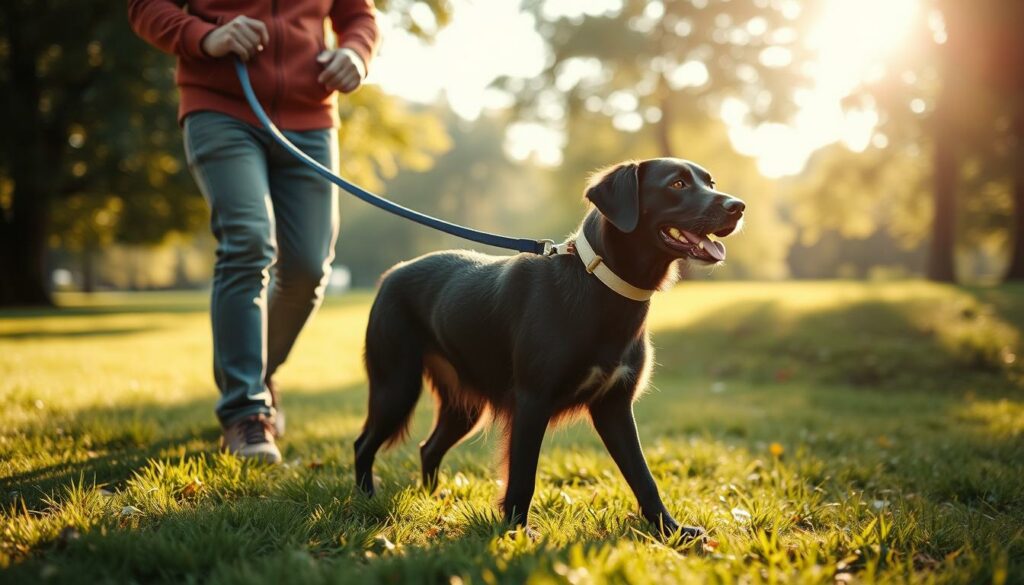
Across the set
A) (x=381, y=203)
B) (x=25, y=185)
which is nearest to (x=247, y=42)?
(x=381, y=203)

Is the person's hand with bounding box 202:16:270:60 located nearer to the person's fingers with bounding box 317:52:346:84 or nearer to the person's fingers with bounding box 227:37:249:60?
the person's fingers with bounding box 227:37:249:60

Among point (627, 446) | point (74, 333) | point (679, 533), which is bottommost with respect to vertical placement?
point (74, 333)

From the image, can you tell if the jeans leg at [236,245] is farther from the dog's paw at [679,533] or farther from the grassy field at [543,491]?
the dog's paw at [679,533]

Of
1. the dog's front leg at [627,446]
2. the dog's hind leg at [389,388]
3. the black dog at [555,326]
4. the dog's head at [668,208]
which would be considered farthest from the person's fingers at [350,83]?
the dog's front leg at [627,446]

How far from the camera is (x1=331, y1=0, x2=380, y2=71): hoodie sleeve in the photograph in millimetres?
3877

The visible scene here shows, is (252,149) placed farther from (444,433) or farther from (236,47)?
(444,433)

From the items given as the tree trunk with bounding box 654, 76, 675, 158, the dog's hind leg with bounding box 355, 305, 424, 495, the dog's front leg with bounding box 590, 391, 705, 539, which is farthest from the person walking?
the tree trunk with bounding box 654, 76, 675, 158

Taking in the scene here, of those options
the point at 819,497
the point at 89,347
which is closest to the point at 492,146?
the point at 89,347

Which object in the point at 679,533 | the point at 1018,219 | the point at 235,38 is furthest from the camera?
the point at 1018,219

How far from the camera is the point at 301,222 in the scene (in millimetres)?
3822

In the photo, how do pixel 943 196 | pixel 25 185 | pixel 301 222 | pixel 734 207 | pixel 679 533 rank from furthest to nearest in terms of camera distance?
1. pixel 25 185
2. pixel 943 196
3. pixel 301 222
4. pixel 734 207
5. pixel 679 533

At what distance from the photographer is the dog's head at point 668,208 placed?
9.07ft

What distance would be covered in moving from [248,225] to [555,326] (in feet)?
5.56

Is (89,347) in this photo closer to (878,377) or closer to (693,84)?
(878,377)
